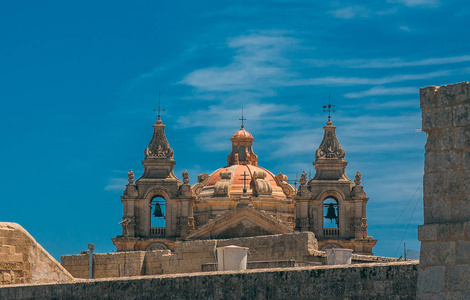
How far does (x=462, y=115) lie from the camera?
12.6 metres

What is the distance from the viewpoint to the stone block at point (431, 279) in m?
12.5

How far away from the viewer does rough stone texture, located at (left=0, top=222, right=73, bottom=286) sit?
1780 cm

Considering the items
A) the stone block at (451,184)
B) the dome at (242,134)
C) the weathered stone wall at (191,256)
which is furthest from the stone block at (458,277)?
the dome at (242,134)

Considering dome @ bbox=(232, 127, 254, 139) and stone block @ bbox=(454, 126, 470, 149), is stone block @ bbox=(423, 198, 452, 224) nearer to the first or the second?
stone block @ bbox=(454, 126, 470, 149)

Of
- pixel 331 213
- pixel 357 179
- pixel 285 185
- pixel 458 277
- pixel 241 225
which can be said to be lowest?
pixel 458 277

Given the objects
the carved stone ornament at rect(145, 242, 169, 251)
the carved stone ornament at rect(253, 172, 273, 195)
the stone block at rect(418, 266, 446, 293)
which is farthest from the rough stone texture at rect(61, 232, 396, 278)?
the carved stone ornament at rect(253, 172, 273, 195)

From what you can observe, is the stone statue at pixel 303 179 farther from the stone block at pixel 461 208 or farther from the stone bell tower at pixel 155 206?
the stone block at pixel 461 208

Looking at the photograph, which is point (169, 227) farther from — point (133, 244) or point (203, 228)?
point (203, 228)

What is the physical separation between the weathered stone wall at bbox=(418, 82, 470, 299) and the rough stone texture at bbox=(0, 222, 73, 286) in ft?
23.4

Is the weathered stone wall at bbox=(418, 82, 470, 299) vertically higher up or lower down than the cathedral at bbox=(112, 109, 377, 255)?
lower down

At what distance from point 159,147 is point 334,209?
39.2ft

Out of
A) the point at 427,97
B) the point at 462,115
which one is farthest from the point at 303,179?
the point at 462,115

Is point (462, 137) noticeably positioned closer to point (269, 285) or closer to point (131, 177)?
point (269, 285)

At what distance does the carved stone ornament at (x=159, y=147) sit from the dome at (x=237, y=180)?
13.4ft
